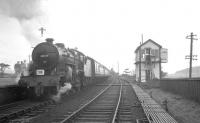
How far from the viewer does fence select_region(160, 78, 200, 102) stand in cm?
1513

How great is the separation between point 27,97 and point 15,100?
4.14ft

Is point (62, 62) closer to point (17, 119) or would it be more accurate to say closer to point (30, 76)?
point (30, 76)

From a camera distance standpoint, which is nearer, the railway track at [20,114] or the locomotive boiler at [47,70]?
the railway track at [20,114]

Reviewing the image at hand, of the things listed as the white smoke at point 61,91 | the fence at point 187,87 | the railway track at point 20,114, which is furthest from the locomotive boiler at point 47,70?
the fence at point 187,87

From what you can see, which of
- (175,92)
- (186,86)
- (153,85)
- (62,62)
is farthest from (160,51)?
(62,62)

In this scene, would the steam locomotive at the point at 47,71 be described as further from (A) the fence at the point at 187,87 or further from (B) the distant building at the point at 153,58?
(B) the distant building at the point at 153,58

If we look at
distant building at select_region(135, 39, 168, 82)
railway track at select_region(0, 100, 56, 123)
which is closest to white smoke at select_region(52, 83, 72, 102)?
railway track at select_region(0, 100, 56, 123)

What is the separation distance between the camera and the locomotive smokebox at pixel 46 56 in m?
16.0

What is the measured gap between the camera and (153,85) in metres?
33.8

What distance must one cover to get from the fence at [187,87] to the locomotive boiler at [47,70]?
8063 mm

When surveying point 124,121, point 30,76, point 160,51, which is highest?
point 160,51

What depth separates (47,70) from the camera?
16.2 m

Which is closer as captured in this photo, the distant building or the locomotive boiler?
the locomotive boiler

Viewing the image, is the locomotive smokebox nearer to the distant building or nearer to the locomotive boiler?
the locomotive boiler
